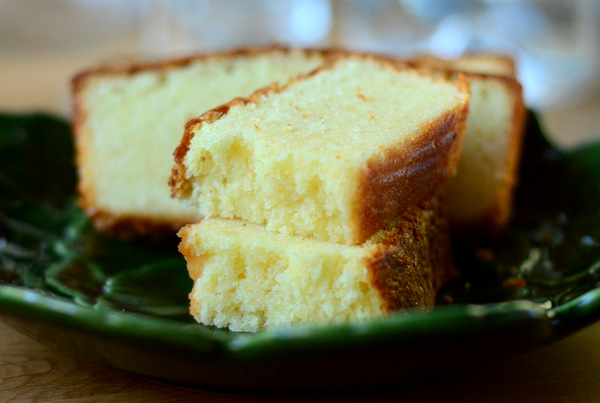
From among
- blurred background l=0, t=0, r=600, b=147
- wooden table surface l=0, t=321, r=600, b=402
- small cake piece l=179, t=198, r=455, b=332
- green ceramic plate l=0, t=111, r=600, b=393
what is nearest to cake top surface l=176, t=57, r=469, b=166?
small cake piece l=179, t=198, r=455, b=332

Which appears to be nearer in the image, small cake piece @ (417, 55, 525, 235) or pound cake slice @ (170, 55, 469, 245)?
pound cake slice @ (170, 55, 469, 245)

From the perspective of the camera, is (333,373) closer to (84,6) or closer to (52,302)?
(52,302)

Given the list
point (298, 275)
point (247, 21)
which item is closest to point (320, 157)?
point (298, 275)

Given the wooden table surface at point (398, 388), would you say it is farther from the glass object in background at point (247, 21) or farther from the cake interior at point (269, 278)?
the glass object in background at point (247, 21)

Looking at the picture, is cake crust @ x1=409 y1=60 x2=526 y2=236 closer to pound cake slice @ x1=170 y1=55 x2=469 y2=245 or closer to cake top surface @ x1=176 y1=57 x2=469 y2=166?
cake top surface @ x1=176 y1=57 x2=469 y2=166

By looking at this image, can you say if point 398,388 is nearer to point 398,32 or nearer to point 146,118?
point 146,118

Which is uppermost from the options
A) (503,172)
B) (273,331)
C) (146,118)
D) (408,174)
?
(146,118)
